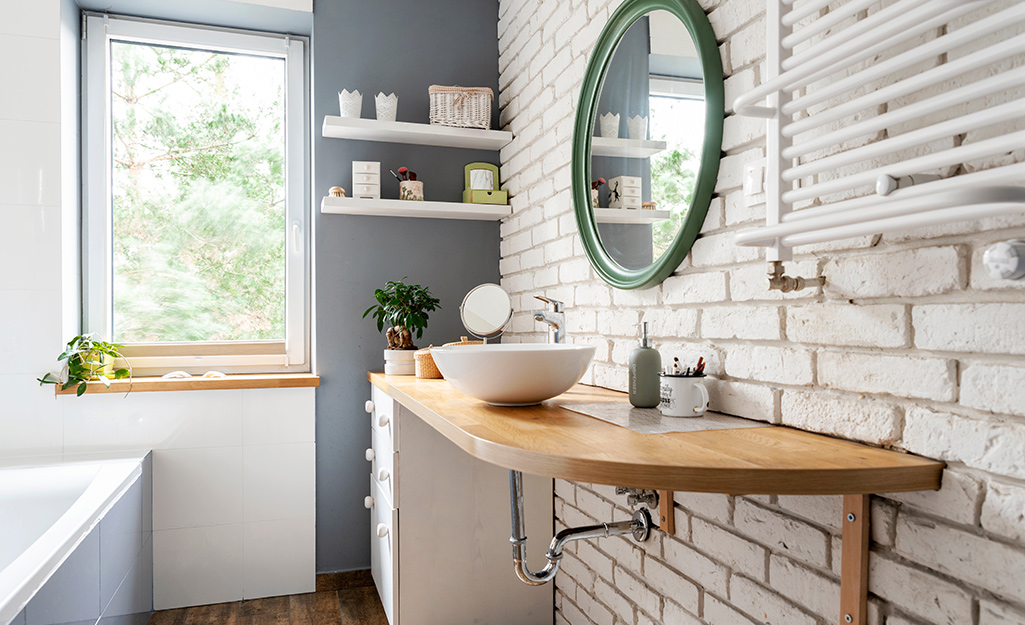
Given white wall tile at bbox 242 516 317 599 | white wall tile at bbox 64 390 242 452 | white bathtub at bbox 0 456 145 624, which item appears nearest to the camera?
white bathtub at bbox 0 456 145 624

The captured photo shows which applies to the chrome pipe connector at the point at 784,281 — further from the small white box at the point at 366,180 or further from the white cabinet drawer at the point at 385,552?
the small white box at the point at 366,180

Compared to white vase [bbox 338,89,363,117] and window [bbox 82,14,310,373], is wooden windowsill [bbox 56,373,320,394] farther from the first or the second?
white vase [bbox 338,89,363,117]

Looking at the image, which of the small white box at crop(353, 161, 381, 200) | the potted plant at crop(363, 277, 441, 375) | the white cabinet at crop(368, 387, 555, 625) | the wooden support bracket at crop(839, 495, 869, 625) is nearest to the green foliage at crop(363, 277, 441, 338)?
the potted plant at crop(363, 277, 441, 375)

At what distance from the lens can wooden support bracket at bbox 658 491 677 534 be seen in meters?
1.46

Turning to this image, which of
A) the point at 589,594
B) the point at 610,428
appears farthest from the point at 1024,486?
the point at 589,594

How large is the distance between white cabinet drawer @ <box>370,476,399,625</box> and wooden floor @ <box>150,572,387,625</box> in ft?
0.22

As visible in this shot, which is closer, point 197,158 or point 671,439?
point 671,439

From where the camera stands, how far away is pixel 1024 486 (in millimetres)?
760

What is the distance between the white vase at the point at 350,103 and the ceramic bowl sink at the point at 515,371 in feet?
4.90

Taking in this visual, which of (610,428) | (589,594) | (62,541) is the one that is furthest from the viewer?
(589,594)

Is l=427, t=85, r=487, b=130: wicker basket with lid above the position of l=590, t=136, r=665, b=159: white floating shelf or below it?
above

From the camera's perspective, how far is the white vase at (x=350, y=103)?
2.57m

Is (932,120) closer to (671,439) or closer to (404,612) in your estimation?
(671,439)

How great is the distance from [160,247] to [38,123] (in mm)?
583
